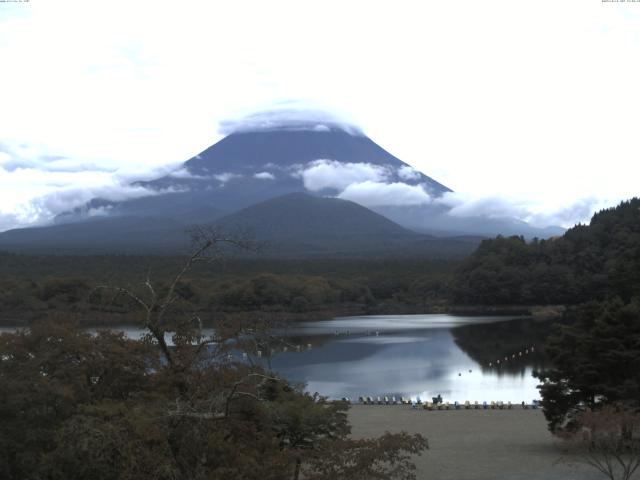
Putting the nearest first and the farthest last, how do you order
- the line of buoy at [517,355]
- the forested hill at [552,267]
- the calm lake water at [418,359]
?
the calm lake water at [418,359]
the line of buoy at [517,355]
the forested hill at [552,267]

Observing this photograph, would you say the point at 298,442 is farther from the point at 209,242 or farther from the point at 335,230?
the point at 335,230

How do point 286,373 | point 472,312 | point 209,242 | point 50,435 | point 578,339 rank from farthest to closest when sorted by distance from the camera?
point 472,312 → point 286,373 → point 578,339 → point 50,435 → point 209,242

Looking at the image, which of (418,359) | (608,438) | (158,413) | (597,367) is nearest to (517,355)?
(418,359)

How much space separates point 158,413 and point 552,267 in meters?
62.1

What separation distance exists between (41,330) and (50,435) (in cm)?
266

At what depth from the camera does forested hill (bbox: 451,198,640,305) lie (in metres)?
63.6

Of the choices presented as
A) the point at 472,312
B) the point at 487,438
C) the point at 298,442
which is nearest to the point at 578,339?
the point at 487,438

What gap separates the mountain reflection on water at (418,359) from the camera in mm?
27406

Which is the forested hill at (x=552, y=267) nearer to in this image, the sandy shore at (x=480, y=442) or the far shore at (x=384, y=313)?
the far shore at (x=384, y=313)

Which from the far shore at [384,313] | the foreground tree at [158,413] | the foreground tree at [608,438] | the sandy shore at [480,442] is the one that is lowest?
the far shore at [384,313]

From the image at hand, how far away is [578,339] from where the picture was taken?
15.3m

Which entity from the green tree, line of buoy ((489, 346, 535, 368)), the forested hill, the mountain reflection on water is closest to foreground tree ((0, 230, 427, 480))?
the green tree

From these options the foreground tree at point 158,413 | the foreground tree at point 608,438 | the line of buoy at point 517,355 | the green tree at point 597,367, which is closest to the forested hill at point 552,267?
the line of buoy at point 517,355

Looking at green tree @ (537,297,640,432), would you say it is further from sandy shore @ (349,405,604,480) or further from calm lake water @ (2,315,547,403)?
calm lake water @ (2,315,547,403)
